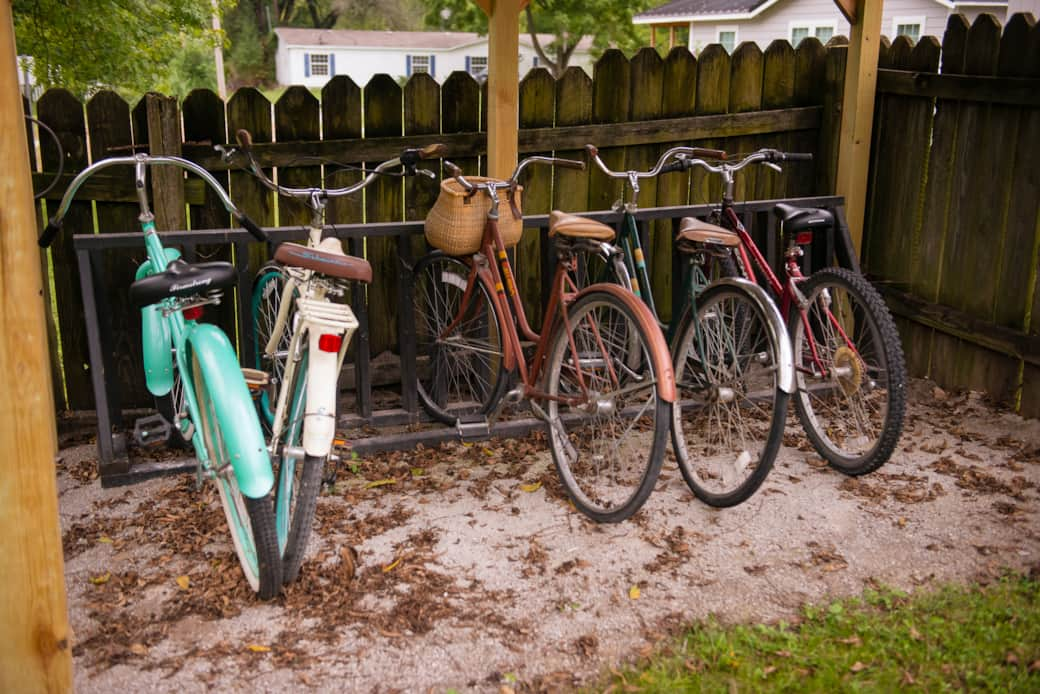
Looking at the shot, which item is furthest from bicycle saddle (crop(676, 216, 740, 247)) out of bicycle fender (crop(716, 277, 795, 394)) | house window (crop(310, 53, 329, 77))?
house window (crop(310, 53, 329, 77))

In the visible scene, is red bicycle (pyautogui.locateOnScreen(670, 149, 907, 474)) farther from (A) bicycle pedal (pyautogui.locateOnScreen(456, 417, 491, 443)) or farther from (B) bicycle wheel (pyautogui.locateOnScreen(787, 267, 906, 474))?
(A) bicycle pedal (pyautogui.locateOnScreen(456, 417, 491, 443))

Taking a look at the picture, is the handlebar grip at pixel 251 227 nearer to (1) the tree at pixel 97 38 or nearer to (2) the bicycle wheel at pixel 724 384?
(2) the bicycle wheel at pixel 724 384

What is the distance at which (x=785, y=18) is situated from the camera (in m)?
24.9

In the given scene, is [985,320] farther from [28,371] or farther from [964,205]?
[28,371]

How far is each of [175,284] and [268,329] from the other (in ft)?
5.03

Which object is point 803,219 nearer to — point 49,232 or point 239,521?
point 239,521

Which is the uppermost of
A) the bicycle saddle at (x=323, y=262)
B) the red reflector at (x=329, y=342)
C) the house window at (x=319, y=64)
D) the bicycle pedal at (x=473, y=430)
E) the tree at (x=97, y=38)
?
the house window at (x=319, y=64)

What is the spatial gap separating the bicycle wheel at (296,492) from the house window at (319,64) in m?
45.0

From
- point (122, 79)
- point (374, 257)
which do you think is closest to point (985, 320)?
point (374, 257)

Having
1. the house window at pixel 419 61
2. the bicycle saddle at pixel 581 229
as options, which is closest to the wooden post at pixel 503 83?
the bicycle saddle at pixel 581 229

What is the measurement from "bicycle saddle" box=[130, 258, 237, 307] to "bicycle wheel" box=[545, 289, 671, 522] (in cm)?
139

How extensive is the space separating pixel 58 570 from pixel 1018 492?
3.60 m

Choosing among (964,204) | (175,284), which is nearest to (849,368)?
(964,204)

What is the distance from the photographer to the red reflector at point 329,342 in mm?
3082
